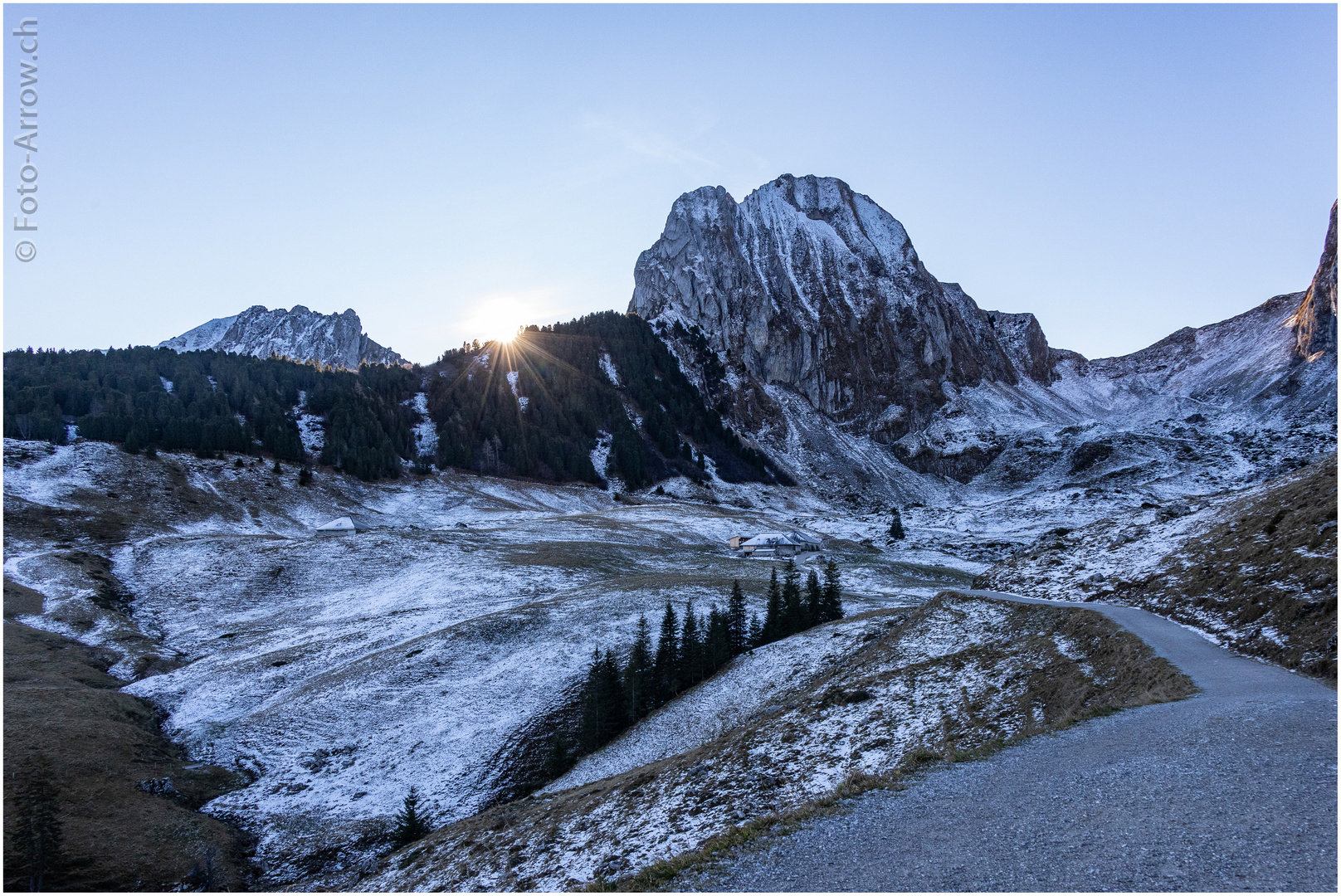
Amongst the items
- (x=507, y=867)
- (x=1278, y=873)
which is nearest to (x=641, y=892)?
(x=507, y=867)

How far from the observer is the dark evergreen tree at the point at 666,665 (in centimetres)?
3822

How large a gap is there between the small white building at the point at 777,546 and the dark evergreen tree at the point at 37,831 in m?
66.7

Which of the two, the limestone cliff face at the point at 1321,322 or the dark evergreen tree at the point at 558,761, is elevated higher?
the limestone cliff face at the point at 1321,322

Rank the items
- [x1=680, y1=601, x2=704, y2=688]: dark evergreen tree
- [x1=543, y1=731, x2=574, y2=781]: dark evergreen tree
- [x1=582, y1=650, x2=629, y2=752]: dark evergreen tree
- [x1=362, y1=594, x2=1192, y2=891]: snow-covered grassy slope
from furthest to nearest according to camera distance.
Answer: [x1=680, y1=601, x2=704, y2=688]: dark evergreen tree, [x1=582, y1=650, x2=629, y2=752]: dark evergreen tree, [x1=543, y1=731, x2=574, y2=781]: dark evergreen tree, [x1=362, y1=594, x2=1192, y2=891]: snow-covered grassy slope

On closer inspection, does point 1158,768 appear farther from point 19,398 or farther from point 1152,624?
point 19,398

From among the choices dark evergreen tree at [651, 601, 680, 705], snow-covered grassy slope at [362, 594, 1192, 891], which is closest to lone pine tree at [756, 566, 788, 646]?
dark evergreen tree at [651, 601, 680, 705]

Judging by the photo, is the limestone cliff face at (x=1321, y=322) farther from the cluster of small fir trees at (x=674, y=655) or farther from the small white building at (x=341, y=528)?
the small white building at (x=341, y=528)

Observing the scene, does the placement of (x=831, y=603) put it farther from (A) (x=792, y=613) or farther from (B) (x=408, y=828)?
(B) (x=408, y=828)

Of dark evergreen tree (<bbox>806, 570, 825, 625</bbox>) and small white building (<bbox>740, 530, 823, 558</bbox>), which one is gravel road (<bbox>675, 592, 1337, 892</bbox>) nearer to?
dark evergreen tree (<bbox>806, 570, 825, 625</bbox>)

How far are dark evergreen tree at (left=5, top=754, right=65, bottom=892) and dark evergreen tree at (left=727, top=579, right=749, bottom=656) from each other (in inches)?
1222

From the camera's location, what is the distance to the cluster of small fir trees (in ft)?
113

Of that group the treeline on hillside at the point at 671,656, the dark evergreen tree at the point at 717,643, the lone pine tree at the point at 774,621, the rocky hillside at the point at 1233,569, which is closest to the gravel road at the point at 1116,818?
the rocky hillside at the point at 1233,569

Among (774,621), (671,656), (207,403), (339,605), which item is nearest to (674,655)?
(671,656)

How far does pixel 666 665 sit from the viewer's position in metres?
39.2
